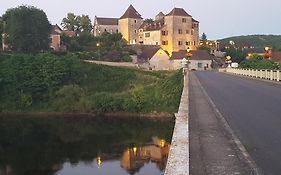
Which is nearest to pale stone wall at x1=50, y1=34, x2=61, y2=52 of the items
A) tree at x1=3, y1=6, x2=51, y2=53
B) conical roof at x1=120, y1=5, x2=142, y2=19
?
tree at x1=3, y1=6, x2=51, y2=53

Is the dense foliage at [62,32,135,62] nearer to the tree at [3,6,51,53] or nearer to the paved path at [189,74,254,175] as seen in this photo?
the tree at [3,6,51,53]

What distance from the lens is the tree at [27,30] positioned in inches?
2982

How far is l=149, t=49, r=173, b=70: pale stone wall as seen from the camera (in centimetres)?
9425

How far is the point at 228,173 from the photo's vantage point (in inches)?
251

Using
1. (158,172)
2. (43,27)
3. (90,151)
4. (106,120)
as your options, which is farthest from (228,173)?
(43,27)

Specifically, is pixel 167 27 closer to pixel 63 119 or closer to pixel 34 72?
pixel 34 72

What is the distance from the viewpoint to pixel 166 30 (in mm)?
110062

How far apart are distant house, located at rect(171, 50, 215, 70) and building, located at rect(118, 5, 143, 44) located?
22.5 metres

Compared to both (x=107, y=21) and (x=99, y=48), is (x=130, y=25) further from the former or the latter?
(x=99, y=48)

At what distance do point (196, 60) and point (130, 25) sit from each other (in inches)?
1123

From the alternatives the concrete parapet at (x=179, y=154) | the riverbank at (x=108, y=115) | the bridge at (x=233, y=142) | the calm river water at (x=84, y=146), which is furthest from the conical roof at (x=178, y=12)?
the concrete parapet at (x=179, y=154)

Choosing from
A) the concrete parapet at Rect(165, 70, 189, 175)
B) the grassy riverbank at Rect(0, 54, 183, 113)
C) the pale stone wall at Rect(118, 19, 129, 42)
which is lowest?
the grassy riverbank at Rect(0, 54, 183, 113)

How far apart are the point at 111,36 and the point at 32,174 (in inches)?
2603

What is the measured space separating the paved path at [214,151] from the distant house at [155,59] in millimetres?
80322
